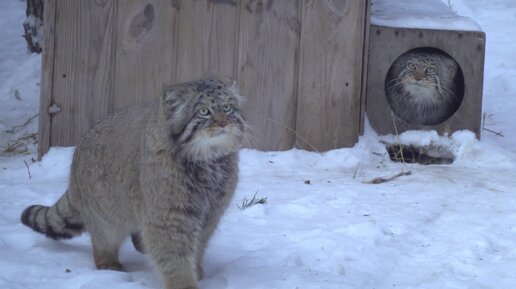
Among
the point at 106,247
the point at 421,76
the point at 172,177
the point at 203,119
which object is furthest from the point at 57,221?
the point at 421,76

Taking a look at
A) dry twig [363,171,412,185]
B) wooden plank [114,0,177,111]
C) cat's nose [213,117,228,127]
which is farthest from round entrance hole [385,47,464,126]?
cat's nose [213,117,228,127]

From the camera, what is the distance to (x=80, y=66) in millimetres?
5621

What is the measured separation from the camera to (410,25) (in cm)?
627

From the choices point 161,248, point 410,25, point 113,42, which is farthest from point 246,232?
point 410,25

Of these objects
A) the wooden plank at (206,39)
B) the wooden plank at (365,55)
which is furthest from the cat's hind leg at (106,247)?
the wooden plank at (365,55)

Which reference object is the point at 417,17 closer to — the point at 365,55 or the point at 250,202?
the point at 365,55

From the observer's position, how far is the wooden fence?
221 inches

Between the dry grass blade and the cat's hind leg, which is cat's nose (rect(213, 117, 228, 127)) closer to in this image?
the cat's hind leg

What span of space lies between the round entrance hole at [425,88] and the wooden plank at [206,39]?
73.3 inches

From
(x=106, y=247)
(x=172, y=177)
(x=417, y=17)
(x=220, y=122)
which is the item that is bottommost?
(x=106, y=247)

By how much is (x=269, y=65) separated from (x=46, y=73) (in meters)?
1.77

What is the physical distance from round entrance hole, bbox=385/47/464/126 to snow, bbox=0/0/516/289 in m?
0.50

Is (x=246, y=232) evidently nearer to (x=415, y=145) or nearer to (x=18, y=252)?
(x=18, y=252)

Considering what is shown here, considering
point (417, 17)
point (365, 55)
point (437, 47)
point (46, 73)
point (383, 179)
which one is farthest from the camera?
point (417, 17)
